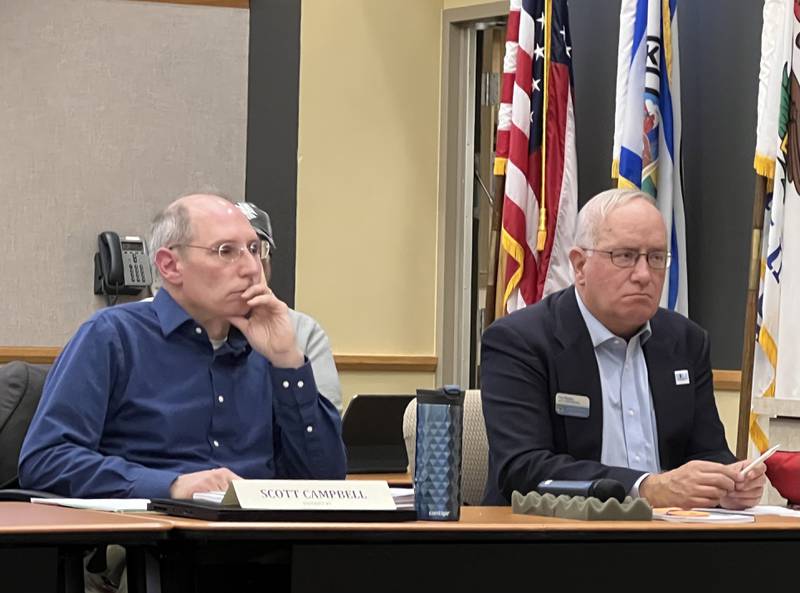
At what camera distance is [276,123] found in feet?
21.9

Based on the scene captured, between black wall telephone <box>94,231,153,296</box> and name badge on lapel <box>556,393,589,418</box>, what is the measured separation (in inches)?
131

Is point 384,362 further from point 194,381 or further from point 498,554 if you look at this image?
point 498,554

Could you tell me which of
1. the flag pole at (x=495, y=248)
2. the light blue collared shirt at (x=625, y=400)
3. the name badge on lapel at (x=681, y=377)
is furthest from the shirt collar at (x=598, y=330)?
the flag pole at (x=495, y=248)

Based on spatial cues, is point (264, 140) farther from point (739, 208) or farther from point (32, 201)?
point (739, 208)

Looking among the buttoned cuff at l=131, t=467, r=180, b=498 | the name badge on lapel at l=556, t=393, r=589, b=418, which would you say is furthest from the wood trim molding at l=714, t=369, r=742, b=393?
the buttoned cuff at l=131, t=467, r=180, b=498

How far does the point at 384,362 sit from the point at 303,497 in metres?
4.73

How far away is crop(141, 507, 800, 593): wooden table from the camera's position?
6.23 ft

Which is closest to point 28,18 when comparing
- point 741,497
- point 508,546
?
point 741,497

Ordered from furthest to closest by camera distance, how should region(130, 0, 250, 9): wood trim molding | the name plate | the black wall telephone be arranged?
region(130, 0, 250, 9): wood trim molding, the black wall telephone, the name plate

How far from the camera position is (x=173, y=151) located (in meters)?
6.43

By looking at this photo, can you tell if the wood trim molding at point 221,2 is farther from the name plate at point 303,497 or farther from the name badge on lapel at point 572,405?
the name plate at point 303,497

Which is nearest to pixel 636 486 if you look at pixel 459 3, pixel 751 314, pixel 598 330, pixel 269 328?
pixel 598 330

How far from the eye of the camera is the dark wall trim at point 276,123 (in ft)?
21.7

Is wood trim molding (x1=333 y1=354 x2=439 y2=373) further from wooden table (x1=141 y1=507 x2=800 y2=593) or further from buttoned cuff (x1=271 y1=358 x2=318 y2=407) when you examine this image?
wooden table (x1=141 y1=507 x2=800 y2=593)
